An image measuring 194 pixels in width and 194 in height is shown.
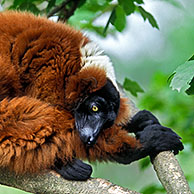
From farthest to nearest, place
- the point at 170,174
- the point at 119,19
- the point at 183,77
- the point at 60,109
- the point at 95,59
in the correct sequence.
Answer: the point at 119,19
the point at 95,59
the point at 60,109
the point at 170,174
the point at 183,77

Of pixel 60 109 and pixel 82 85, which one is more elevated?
pixel 82 85

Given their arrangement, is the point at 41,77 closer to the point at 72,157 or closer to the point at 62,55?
the point at 62,55

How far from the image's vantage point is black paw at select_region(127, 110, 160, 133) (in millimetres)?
3539

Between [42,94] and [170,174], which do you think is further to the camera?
[42,94]

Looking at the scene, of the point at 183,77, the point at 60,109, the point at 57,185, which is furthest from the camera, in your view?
the point at 60,109

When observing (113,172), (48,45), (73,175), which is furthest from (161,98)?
(113,172)

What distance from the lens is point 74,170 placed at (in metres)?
2.75

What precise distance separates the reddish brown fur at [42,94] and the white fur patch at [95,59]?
0.18ft

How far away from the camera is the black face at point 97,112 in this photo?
303 centimetres

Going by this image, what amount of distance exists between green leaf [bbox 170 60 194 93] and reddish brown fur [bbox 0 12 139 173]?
1076 mm

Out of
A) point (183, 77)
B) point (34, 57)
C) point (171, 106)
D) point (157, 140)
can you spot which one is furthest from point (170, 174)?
point (171, 106)

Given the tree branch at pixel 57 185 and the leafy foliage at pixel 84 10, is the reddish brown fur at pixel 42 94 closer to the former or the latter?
the tree branch at pixel 57 185

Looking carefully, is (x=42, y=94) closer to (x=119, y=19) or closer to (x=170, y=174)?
(x=170, y=174)

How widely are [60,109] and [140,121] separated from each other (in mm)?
861
